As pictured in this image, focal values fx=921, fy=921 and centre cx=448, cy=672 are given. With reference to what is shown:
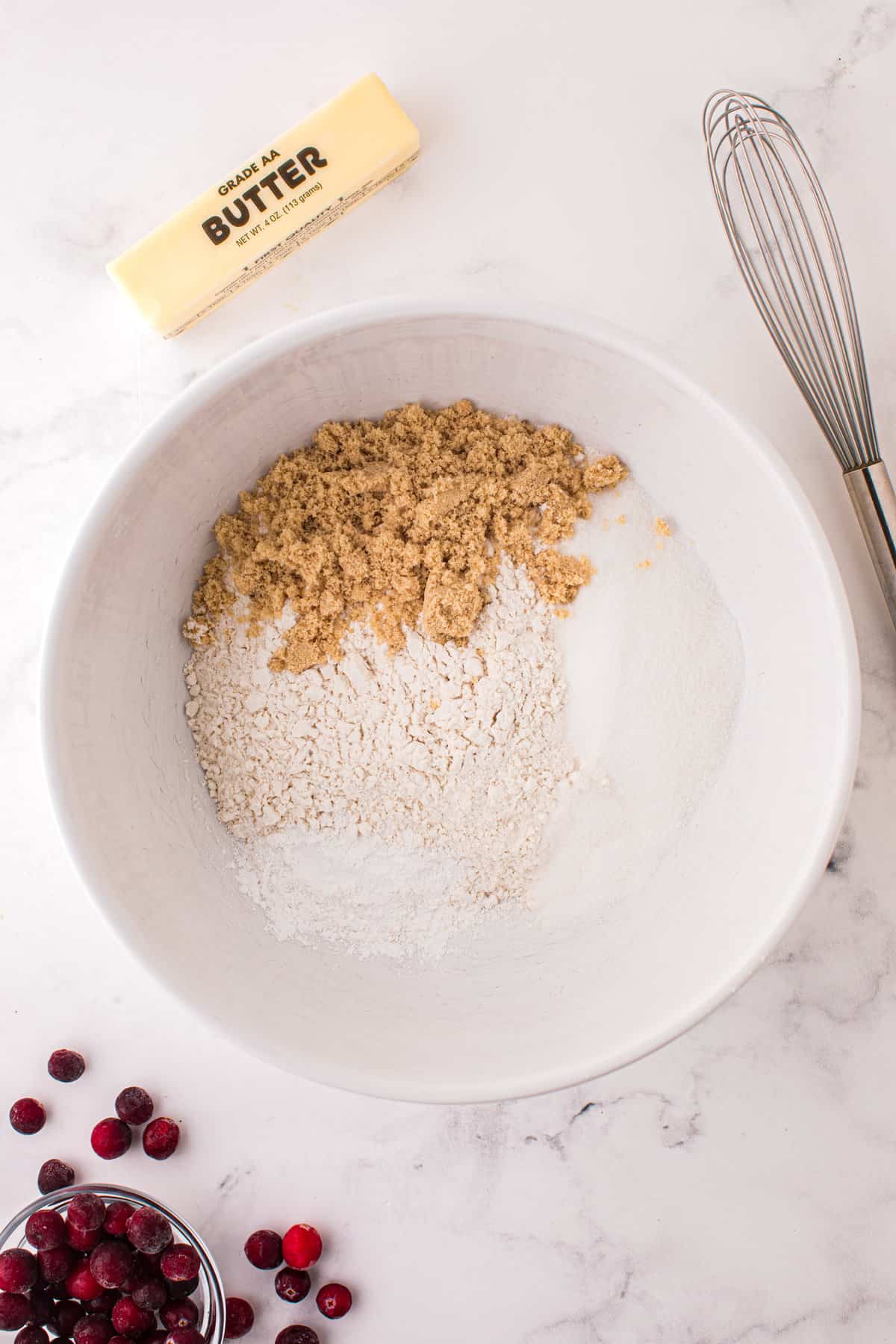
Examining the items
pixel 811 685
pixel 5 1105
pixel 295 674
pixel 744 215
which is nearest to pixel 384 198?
pixel 744 215

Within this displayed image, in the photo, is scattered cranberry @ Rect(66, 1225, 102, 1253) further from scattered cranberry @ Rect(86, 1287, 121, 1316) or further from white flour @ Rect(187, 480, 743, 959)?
white flour @ Rect(187, 480, 743, 959)

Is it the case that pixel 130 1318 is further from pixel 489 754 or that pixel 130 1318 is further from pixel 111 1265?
pixel 489 754

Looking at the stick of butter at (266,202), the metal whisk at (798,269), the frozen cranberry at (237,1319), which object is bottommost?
the frozen cranberry at (237,1319)

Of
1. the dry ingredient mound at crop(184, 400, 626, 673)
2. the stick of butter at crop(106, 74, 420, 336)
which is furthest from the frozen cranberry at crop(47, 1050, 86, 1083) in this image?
the stick of butter at crop(106, 74, 420, 336)

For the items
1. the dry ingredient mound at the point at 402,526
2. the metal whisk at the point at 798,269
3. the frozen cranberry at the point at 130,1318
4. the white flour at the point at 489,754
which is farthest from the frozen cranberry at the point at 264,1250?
the metal whisk at the point at 798,269

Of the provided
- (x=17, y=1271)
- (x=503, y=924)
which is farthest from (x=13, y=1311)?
(x=503, y=924)

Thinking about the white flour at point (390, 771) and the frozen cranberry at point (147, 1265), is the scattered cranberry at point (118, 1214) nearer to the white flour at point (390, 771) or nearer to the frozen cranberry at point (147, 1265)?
the frozen cranberry at point (147, 1265)
